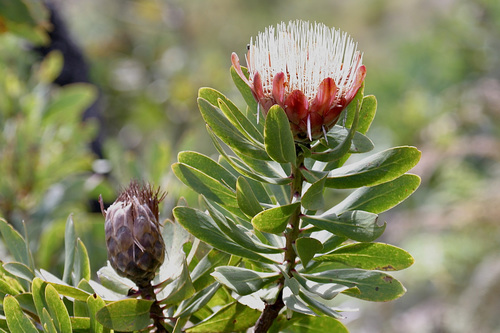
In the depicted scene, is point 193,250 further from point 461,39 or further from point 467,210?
point 461,39

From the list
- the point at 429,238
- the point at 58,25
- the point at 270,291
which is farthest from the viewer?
the point at 429,238

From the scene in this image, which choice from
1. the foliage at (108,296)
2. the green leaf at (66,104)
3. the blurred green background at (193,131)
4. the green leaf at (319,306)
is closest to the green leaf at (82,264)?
the foliage at (108,296)

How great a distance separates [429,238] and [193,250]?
11.0 feet

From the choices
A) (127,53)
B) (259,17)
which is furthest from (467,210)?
(259,17)

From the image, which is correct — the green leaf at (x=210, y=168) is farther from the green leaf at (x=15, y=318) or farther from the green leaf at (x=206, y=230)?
the green leaf at (x=15, y=318)

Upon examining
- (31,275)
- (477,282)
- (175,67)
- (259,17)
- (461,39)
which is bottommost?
(31,275)

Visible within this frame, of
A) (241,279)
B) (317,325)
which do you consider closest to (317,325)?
(317,325)

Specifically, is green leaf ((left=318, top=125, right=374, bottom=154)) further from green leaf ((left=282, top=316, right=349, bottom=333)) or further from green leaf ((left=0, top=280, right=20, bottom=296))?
green leaf ((left=0, top=280, right=20, bottom=296))

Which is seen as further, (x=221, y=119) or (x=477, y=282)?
(x=477, y=282)

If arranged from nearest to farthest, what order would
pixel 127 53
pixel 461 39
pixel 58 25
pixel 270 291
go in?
pixel 270 291 → pixel 58 25 → pixel 127 53 → pixel 461 39

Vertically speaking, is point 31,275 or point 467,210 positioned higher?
point 467,210

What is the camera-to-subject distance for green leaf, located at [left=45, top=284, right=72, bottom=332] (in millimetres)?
455

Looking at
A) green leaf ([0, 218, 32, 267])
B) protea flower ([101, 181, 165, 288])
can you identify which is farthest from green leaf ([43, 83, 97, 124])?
protea flower ([101, 181, 165, 288])

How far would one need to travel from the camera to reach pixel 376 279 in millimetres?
486
